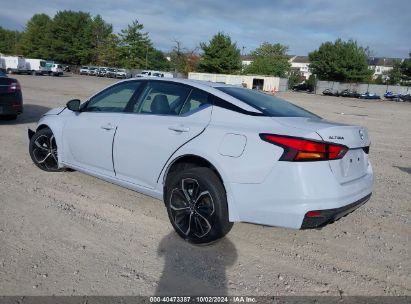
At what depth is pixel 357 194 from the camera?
3604mm

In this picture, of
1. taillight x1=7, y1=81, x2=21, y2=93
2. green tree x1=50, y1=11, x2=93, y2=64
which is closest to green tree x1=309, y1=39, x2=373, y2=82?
green tree x1=50, y1=11, x2=93, y2=64

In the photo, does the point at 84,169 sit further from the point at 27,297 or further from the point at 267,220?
the point at 267,220

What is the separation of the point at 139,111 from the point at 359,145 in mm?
2351

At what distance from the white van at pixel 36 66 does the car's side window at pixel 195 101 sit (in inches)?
2248

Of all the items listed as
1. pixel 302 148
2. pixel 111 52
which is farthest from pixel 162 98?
pixel 111 52

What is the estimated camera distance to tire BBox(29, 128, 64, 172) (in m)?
5.63

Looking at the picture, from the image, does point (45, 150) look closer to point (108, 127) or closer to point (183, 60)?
point (108, 127)

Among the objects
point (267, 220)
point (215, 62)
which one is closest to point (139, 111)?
point (267, 220)

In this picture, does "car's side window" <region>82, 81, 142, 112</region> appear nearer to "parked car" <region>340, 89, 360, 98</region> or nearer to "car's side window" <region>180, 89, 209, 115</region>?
"car's side window" <region>180, 89, 209, 115</region>

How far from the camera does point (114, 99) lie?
16.3 feet

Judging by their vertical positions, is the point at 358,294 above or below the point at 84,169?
below

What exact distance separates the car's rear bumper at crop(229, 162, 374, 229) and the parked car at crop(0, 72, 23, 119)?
781 cm

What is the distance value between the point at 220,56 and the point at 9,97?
64.3m

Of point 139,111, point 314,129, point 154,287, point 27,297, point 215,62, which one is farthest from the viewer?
point 215,62
